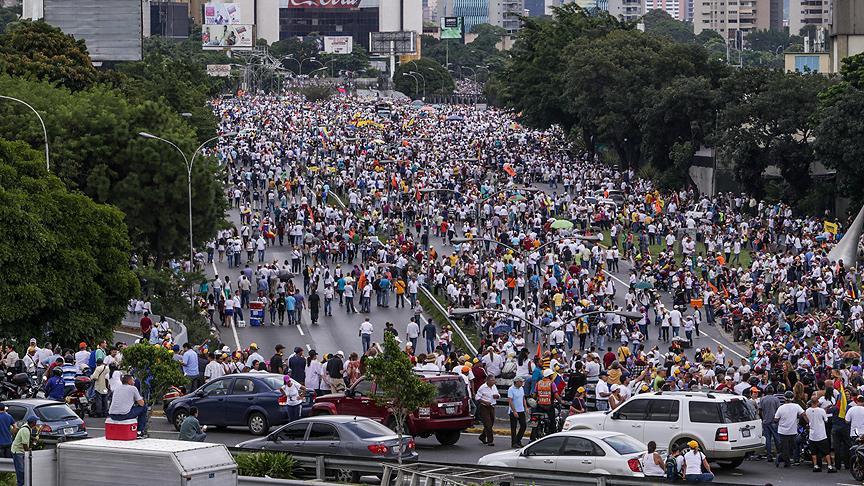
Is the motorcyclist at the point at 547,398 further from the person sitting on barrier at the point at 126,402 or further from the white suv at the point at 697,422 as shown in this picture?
the person sitting on barrier at the point at 126,402

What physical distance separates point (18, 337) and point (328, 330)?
12.4 metres

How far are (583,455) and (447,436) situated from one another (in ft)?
18.4

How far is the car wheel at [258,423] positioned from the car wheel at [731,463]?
8470 mm

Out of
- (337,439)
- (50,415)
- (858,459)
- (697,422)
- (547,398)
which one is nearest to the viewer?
(858,459)

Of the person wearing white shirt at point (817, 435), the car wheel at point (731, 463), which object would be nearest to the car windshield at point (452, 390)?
the car wheel at point (731, 463)

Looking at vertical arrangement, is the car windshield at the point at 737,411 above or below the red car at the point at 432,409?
above

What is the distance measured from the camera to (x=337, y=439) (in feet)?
85.8

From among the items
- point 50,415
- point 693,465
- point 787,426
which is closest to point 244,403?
point 50,415

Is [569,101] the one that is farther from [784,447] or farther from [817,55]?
[784,447]

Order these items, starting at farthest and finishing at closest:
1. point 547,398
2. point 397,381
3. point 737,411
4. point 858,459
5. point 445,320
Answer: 1. point 445,320
2. point 547,398
3. point 737,411
4. point 858,459
5. point 397,381

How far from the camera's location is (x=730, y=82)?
81.6 meters

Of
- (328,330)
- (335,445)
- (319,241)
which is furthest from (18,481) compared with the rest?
(319,241)

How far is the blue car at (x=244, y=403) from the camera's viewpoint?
101 ft

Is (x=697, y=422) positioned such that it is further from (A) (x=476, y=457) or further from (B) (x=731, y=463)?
(A) (x=476, y=457)
